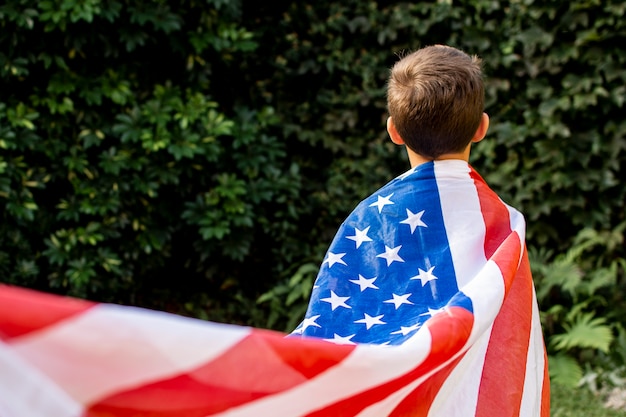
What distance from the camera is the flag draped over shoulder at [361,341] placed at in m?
1.30

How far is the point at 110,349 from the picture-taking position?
133 centimetres

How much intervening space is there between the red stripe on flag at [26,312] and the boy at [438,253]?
3.77ft

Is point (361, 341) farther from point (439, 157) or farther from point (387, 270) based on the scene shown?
point (439, 157)

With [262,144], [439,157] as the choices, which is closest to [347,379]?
[439,157]

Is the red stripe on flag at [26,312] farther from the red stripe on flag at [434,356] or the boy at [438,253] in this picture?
the boy at [438,253]

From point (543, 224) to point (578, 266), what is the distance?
1.27ft

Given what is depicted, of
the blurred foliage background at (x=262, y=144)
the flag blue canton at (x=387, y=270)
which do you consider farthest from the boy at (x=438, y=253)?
the blurred foliage background at (x=262, y=144)

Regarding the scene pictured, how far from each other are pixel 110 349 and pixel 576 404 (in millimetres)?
3896

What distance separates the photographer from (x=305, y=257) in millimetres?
6250

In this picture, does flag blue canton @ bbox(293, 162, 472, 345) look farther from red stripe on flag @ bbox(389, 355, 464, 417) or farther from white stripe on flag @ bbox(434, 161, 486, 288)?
red stripe on flag @ bbox(389, 355, 464, 417)

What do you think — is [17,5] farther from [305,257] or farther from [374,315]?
[374,315]

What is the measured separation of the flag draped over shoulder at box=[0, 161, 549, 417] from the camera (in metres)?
1.30

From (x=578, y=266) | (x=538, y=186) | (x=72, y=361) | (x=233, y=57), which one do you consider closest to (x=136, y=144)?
(x=233, y=57)

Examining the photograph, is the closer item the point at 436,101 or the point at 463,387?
the point at 463,387
